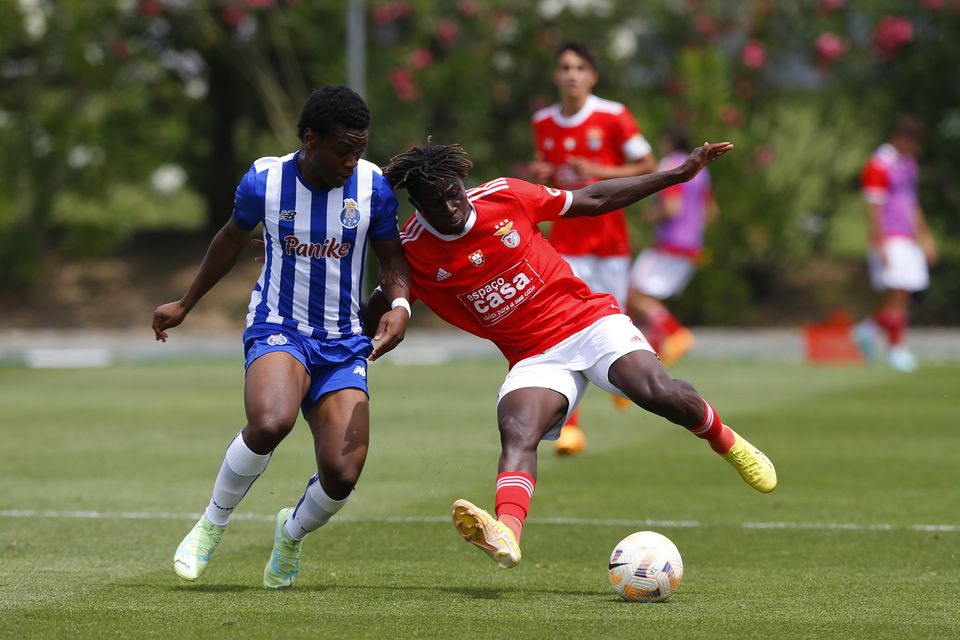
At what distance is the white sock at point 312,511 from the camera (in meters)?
6.58

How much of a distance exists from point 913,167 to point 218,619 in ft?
43.5

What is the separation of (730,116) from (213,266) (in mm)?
16899

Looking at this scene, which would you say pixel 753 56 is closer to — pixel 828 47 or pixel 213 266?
pixel 828 47

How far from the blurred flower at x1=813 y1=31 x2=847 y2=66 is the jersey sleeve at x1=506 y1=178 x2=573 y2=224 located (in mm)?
17425

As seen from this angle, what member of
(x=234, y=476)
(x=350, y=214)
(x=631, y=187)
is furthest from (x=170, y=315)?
(x=631, y=187)

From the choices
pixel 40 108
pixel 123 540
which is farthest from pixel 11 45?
pixel 123 540

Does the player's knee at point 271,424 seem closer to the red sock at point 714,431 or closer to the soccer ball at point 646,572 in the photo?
the soccer ball at point 646,572

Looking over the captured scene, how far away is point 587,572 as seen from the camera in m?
6.95

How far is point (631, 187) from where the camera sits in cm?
700

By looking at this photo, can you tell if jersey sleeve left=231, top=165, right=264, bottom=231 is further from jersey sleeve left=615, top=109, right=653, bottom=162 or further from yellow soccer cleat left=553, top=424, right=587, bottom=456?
jersey sleeve left=615, top=109, right=653, bottom=162

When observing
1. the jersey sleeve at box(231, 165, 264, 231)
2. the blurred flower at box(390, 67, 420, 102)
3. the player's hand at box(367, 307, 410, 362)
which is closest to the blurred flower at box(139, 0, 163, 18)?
the blurred flower at box(390, 67, 420, 102)

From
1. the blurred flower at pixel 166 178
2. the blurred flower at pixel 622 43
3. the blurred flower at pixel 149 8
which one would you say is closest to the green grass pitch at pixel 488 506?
the blurred flower at pixel 166 178

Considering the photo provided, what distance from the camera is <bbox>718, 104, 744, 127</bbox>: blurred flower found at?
74.1 feet

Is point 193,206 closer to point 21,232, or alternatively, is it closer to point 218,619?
point 21,232
